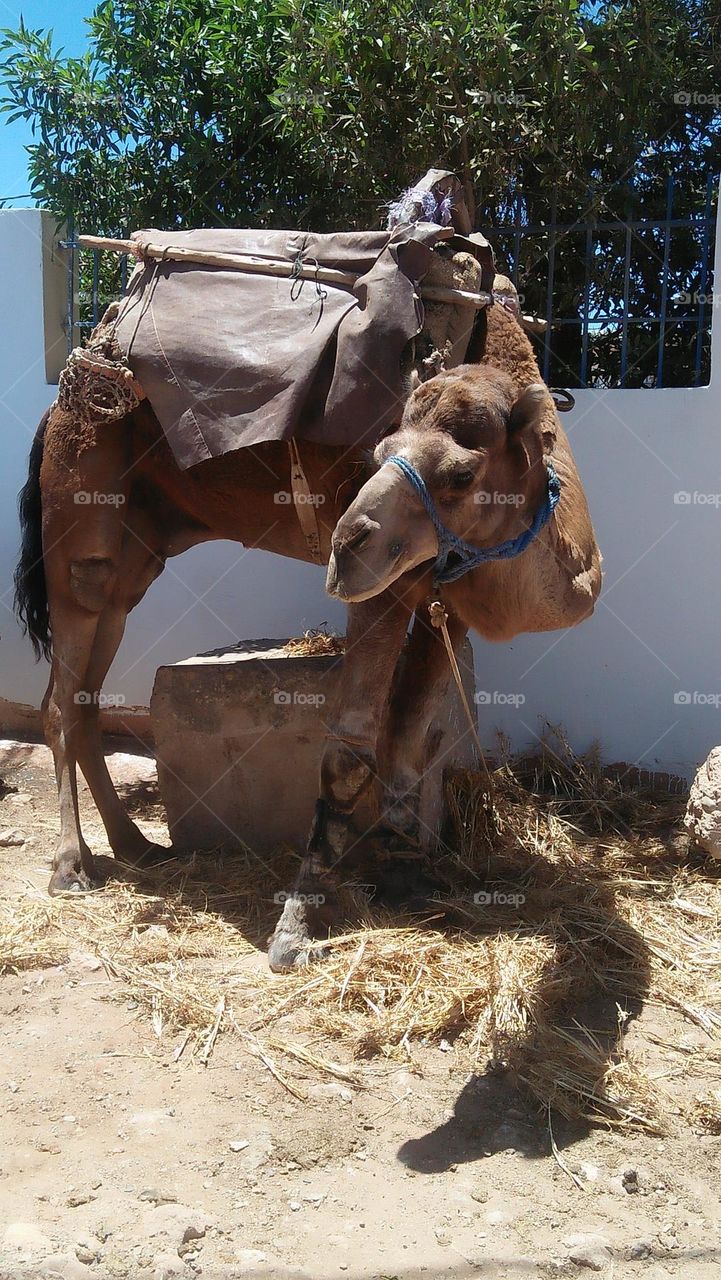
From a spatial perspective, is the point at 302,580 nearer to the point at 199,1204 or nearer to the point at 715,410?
the point at 715,410

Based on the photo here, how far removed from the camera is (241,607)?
241 inches

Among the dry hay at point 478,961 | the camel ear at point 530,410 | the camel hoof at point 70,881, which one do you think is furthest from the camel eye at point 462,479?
the camel hoof at point 70,881

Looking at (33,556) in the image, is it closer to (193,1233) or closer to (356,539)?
(356,539)

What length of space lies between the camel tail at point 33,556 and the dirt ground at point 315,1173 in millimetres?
2080

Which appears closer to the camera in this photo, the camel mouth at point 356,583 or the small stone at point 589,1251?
the small stone at point 589,1251

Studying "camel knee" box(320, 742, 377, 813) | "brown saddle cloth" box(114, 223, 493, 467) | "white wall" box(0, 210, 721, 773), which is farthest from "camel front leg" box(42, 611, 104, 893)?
"white wall" box(0, 210, 721, 773)

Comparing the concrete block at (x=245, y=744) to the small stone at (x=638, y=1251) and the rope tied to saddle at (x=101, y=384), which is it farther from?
the small stone at (x=638, y=1251)

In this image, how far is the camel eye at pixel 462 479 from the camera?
2.87 meters

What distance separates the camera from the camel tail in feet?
15.2

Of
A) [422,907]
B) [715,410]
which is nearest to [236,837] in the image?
[422,907]

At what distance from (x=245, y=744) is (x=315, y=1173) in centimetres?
232

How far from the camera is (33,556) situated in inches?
184

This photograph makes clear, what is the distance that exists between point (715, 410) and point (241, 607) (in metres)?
2.75

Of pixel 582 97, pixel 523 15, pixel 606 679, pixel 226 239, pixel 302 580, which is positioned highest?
pixel 523 15
